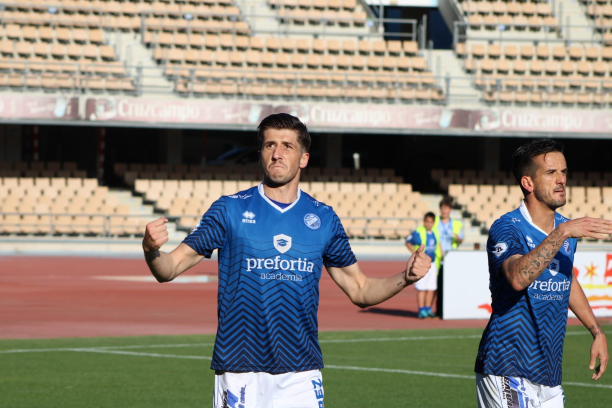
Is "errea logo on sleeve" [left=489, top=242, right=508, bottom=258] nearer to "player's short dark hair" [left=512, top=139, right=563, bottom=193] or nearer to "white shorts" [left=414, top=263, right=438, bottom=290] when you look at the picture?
"player's short dark hair" [left=512, top=139, right=563, bottom=193]

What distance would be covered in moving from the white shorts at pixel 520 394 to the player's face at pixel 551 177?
995 mm

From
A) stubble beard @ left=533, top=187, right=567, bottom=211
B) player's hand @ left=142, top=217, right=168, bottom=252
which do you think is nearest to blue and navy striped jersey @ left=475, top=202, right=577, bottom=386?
stubble beard @ left=533, top=187, right=567, bottom=211

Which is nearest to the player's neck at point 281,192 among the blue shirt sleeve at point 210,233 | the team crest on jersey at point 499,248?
the blue shirt sleeve at point 210,233

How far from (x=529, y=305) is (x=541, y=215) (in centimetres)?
52

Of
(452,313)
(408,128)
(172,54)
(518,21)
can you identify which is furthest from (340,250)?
(518,21)

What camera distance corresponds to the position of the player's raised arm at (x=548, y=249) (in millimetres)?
4492

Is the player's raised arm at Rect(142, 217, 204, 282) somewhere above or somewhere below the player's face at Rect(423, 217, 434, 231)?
below

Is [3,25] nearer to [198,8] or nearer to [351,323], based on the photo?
[198,8]

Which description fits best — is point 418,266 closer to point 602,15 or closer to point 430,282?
point 430,282

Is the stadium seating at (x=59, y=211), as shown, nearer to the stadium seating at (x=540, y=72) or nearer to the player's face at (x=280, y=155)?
the stadium seating at (x=540, y=72)

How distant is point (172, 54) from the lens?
3400cm

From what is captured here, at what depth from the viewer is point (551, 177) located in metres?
5.04

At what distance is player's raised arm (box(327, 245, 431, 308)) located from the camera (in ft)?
15.1

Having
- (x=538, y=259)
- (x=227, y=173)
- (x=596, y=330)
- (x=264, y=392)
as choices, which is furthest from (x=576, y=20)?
(x=264, y=392)
